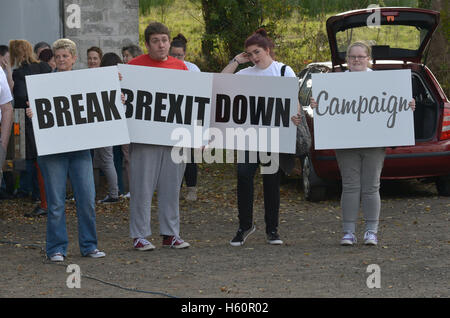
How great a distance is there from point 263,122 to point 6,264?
262 cm

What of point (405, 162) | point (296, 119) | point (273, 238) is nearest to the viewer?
point (296, 119)

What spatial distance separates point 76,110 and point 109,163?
353cm

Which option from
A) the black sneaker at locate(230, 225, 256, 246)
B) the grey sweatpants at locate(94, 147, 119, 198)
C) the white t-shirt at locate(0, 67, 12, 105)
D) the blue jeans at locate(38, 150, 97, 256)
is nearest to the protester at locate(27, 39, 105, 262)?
the blue jeans at locate(38, 150, 97, 256)

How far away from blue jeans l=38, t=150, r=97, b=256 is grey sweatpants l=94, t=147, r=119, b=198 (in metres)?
3.33

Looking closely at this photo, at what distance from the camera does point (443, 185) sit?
1153 cm

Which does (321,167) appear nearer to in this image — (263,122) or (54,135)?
(263,122)

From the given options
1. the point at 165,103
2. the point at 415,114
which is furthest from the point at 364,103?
the point at 415,114

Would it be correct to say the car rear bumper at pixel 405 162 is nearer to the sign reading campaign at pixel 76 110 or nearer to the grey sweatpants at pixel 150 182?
the grey sweatpants at pixel 150 182

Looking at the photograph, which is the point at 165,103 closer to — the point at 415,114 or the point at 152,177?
the point at 152,177

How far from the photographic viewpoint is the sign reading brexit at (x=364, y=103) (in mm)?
8531

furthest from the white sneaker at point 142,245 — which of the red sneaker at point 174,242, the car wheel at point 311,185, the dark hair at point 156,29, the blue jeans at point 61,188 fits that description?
the car wheel at point 311,185

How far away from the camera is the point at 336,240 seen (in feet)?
29.2

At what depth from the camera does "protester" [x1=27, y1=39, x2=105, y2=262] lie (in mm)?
7867

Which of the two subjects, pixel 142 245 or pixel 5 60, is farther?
pixel 5 60
